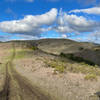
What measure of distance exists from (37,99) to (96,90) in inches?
198

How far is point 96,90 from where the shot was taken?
11055 millimetres

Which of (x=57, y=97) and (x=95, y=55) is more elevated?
(x=95, y=55)

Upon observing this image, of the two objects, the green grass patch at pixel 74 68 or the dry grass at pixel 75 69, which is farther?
the green grass patch at pixel 74 68

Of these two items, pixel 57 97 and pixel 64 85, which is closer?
pixel 57 97

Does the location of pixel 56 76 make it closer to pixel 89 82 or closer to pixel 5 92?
pixel 89 82

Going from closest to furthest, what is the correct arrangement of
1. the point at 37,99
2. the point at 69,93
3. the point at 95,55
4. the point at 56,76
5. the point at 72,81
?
1. the point at 37,99
2. the point at 69,93
3. the point at 72,81
4. the point at 56,76
5. the point at 95,55

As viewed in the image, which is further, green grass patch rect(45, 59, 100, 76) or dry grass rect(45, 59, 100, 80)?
green grass patch rect(45, 59, 100, 76)

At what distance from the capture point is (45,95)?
984 centimetres

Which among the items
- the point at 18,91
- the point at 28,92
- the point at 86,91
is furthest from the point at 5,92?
the point at 86,91

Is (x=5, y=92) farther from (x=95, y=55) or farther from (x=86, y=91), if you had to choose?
(x=95, y=55)

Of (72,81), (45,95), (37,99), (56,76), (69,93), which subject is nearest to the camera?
(37,99)

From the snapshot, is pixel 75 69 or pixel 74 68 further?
pixel 74 68

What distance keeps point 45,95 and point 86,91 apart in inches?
135

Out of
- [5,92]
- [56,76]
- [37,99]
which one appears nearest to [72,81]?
[56,76]
